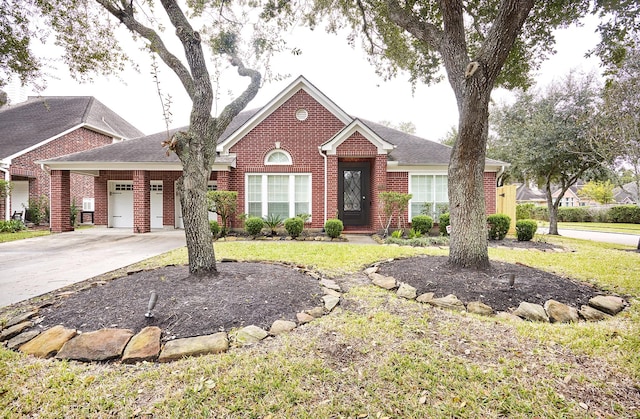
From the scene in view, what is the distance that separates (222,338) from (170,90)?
3321 millimetres

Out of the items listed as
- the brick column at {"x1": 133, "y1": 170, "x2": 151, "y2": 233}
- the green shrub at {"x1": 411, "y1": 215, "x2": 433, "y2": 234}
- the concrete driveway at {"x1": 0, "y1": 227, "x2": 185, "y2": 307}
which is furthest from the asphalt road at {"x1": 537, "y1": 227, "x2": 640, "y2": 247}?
the brick column at {"x1": 133, "y1": 170, "x2": 151, "y2": 233}

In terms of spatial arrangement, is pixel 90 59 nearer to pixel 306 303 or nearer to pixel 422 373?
pixel 306 303

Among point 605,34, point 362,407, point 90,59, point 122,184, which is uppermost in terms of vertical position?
point 605,34

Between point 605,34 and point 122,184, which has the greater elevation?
point 605,34

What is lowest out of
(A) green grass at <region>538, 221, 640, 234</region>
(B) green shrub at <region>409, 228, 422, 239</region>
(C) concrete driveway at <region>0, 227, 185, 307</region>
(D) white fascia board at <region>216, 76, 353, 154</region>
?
(A) green grass at <region>538, 221, 640, 234</region>

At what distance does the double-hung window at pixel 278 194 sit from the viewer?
11.2m

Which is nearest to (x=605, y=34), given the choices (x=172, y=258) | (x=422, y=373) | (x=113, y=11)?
(x=422, y=373)

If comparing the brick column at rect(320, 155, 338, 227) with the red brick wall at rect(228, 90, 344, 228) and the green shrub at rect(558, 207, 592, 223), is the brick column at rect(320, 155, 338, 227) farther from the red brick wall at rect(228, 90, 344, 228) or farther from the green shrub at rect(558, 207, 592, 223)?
the green shrub at rect(558, 207, 592, 223)

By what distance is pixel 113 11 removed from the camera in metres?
4.29

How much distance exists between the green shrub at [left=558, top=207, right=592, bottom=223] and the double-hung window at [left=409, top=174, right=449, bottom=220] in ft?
72.2

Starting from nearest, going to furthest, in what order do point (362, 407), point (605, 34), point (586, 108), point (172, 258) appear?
point (362, 407), point (605, 34), point (172, 258), point (586, 108)

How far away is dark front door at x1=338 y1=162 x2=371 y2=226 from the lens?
11781mm

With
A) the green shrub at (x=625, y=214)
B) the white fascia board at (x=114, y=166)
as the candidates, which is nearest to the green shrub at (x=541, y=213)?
the green shrub at (x=625, y=214)

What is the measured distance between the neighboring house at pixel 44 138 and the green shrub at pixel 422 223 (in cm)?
1696
